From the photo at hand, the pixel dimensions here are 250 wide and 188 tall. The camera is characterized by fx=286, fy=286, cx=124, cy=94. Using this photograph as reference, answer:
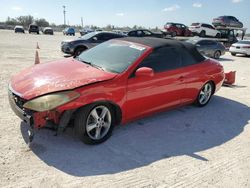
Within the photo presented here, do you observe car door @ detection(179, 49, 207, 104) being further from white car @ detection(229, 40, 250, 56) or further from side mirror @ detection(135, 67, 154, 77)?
white car @ detection(229, 40, 250, 56)

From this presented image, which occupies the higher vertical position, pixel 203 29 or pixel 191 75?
pixel 203 29

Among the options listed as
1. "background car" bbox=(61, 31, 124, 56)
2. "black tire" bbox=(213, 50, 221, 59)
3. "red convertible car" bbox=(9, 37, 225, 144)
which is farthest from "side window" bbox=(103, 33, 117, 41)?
"red convertible car" bbox=(9, 37, 225, 144)

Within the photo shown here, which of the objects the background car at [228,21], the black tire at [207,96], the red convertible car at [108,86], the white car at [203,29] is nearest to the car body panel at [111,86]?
the red convertible car at [108,86]

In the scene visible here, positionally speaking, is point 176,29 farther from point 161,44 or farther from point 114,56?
point 114,56

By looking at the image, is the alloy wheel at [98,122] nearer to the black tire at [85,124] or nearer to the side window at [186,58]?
the black tire at [85,124]

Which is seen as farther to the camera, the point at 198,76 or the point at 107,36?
the point at 107,36

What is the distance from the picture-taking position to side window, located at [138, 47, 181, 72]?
5046 mm

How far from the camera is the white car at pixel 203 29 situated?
98.8 ft

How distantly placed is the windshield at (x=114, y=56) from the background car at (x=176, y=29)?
25458mm

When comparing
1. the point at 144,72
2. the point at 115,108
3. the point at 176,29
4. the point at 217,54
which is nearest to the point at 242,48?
the point at 217,54

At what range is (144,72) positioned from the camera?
4.56 metres

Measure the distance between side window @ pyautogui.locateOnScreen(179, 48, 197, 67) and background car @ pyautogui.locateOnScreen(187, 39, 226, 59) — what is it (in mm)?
12032

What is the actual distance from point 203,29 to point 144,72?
27.7m

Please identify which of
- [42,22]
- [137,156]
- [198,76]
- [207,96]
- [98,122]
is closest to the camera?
[137,156]
